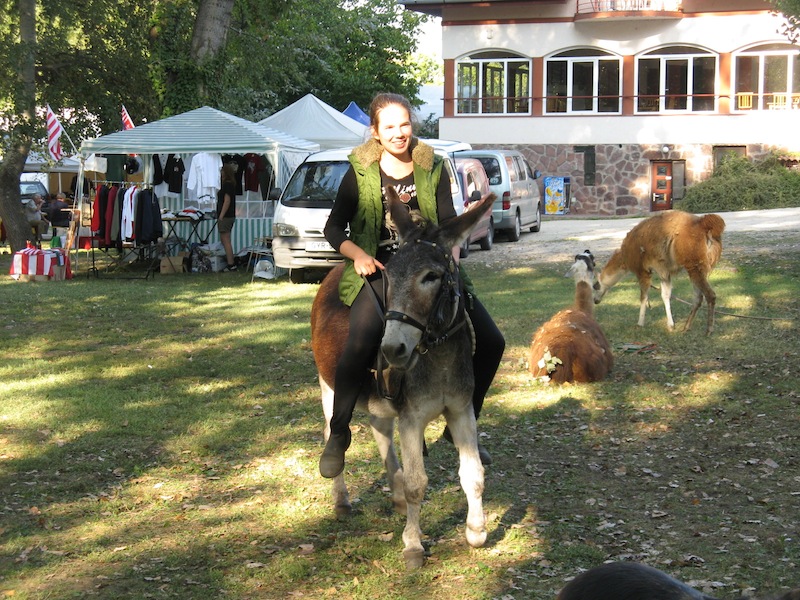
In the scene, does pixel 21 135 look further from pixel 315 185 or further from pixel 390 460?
pixel 390 460

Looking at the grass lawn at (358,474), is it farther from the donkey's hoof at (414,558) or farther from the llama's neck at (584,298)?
the llama's neck at (584,298)

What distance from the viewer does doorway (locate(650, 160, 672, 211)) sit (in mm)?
38562

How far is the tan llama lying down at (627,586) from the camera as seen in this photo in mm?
2613

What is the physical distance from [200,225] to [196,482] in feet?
47.3

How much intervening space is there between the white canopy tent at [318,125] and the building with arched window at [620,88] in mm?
14454

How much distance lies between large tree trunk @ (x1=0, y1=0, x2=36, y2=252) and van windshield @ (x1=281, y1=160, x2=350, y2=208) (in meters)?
7.02

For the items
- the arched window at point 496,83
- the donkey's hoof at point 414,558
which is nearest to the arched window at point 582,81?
the arched window at point 496,83

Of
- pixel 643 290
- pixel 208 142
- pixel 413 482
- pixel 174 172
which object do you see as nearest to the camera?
pixel 413 482

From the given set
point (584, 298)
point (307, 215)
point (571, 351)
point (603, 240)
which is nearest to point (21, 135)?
point (307, 215)

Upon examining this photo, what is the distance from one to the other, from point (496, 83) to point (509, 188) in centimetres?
1810

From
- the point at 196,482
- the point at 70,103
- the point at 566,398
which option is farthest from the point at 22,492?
the point at 70,103

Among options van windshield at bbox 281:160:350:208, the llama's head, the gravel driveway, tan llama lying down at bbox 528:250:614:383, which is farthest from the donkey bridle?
the gravel driveway

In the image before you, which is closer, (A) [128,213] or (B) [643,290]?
(B) [643,290]

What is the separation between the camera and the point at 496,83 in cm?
4038
